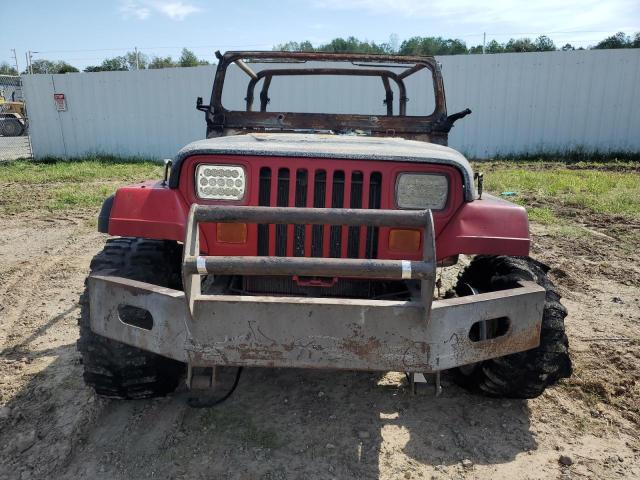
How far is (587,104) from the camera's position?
13.0 meters

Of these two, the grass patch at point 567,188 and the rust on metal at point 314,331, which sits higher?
the rust on metal at point 314,331

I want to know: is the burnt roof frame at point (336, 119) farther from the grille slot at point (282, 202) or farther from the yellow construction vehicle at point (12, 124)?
the yellow construction vehicle at point (12, 124)

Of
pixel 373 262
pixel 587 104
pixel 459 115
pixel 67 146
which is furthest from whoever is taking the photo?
pixel 67 146

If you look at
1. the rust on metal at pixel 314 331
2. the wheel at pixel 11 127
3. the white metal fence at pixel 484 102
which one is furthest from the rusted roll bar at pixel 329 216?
the wheel at pixel 11 127

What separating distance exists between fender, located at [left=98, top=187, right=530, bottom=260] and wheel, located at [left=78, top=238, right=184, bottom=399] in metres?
0.16

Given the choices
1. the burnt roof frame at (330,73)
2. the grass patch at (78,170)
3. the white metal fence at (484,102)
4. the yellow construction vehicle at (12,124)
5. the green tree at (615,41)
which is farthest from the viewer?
the green tree at (615,41)

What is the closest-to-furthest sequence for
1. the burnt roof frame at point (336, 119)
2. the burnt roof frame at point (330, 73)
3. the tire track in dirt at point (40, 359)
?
1. the tire track in dirt at point (40, 359)
2. the burnt roof frame at point (336, 119)
3. the burnt roof frame at point (330, 73)

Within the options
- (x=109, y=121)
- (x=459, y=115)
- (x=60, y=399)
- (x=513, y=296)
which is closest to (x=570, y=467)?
(x=513, y=296)

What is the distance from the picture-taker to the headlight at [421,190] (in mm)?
2340

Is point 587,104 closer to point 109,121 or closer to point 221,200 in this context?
point 109,121

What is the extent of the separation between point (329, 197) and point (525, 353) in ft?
3.81

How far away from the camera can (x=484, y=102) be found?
1311 centimetres

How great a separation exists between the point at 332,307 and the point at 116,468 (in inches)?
47.8

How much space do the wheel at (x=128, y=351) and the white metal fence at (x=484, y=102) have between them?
10.4m
